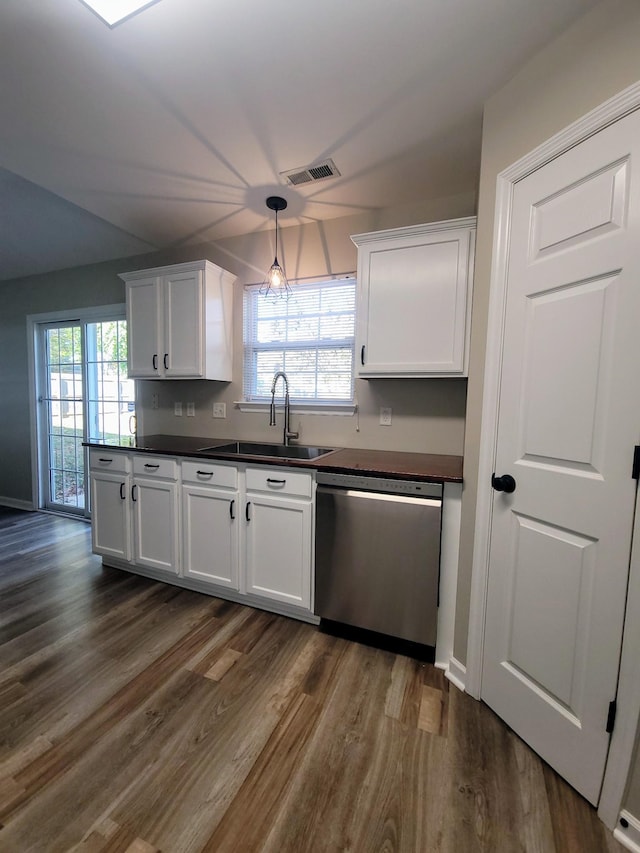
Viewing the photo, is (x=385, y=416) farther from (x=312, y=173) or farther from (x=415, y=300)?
(x=312, y=173)

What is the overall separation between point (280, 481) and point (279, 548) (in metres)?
0.39

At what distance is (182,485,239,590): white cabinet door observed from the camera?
7.02ft

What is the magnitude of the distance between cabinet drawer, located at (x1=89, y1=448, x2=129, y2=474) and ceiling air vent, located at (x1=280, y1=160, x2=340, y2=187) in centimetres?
209

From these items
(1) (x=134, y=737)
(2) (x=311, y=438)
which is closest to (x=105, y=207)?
(2) (x=311, y=438)

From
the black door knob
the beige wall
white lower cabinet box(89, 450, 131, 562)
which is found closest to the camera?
the black door knob

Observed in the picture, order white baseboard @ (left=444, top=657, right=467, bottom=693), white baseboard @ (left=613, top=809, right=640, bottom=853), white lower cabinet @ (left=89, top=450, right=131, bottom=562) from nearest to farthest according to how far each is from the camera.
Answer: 1. white baseboard @ (left=613, top=809, right=640, bottom=853)
2. white baseboard @ (left=444, top=657, right=467, bottom=693)
3. white lower cabinet @ (left=89, top=450, right=131, bottom=562)

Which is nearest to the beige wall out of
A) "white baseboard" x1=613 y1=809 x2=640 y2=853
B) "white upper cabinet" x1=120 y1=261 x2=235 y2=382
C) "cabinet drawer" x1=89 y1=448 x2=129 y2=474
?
"white upper cabinet" x1=120 y1=261 x2=235 y2=382

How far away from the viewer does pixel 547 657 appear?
1247 millimetres

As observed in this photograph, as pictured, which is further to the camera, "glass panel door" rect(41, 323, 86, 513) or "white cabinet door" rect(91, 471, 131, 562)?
"glass panel door" rect(41, 323, 86, 513)

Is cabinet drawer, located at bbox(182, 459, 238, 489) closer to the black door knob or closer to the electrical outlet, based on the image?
the electrical outlet

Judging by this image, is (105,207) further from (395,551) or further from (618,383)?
(618,383)

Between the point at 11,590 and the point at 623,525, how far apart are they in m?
3.28

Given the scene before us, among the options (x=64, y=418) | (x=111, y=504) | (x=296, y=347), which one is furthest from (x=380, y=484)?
(x=64, y=418)

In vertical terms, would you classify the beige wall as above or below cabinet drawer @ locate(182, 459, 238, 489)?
above
